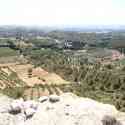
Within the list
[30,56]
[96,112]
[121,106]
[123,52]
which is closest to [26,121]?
[96,112]

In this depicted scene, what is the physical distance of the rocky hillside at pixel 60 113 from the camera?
16.0 m

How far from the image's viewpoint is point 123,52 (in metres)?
123

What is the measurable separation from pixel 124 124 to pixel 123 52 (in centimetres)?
10924

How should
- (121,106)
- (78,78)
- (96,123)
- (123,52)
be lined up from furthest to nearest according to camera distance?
1. (123,52)
2. (78,78)
3. (121,106)
4. (96,123)

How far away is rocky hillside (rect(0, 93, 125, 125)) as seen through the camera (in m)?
16.0

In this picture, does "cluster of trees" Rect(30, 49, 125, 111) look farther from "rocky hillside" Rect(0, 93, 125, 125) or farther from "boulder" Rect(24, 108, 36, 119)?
"boulder" Rect(24, 108, 36, 119)

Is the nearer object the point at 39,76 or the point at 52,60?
the point at 39,76

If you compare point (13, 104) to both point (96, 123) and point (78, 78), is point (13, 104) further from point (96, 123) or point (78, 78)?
point (78, 78)

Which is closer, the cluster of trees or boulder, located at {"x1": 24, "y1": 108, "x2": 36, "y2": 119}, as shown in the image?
boulder, located at {"x1": 24, "y1": 108, "x2": 36, "y2": 119}

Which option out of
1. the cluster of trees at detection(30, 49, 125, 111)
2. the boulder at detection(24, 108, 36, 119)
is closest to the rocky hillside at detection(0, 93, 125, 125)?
the boulder at detection(24, 108, 36, 119)

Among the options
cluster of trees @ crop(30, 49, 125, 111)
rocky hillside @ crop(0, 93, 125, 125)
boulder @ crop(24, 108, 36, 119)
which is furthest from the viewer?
cluster of trees @ crop(30, 49, 125, 111)

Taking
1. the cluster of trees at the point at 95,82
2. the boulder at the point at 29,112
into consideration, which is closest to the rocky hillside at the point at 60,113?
the boulder at the point at 29,112

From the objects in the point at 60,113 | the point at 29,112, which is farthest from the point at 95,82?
the point at 60,113

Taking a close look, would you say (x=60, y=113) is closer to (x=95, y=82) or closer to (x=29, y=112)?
(x=29, y=112)
